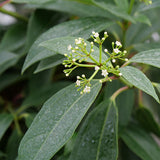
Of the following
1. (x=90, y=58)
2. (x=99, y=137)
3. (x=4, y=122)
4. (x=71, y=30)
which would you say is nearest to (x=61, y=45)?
(x=90, y=58)

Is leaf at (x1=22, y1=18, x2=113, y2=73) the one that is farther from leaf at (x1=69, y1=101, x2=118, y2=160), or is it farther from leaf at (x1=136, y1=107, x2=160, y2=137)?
leaf at (x1=136, y1=107, x2=160, y2=137)

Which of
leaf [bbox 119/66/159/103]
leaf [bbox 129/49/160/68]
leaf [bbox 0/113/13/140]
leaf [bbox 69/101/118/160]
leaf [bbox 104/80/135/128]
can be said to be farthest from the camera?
leaf [bbox 104/80/135/128]

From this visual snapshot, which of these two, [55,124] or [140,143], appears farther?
[140,143]

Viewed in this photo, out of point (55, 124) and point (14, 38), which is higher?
point (14, 38)

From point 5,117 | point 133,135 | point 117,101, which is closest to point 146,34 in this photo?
point 117,101

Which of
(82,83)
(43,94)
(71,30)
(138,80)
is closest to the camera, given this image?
(138,80)

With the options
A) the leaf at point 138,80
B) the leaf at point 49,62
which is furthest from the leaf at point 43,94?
the leaf at point 138,80

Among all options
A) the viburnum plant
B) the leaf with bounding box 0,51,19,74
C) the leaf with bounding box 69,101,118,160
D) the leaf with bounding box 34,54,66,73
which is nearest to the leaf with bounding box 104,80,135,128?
the viburnum plant

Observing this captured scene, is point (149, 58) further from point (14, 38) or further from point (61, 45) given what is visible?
point (14, 38)
